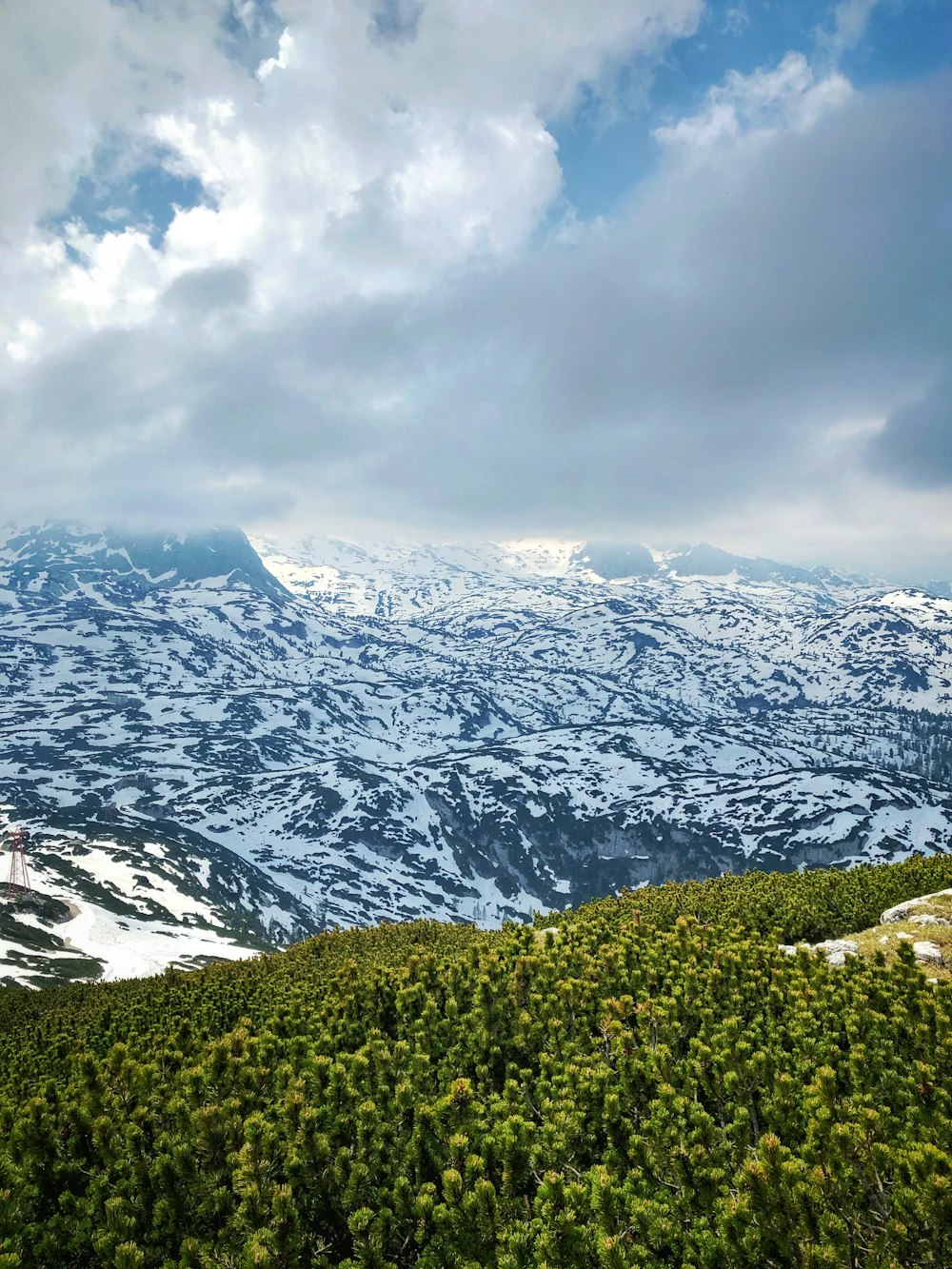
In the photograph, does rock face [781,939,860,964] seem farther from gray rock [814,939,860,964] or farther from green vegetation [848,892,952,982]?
green vegetation [848,892,952,982]

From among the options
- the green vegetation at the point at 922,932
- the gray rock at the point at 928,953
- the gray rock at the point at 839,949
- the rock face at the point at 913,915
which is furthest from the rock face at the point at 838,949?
the rock face at the point at 913,915

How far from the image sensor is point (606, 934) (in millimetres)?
18453

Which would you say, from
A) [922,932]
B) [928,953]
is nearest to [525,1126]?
[928,953]

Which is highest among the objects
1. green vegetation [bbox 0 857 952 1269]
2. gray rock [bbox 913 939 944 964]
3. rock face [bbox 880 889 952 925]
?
rock face [bbox 880 889 952 925]

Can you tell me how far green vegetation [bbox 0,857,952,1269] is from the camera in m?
7.16

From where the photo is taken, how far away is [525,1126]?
8.88m

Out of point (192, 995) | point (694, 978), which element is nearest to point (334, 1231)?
point (694, 978)

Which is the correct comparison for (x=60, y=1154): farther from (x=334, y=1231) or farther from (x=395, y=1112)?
(x=395, y=1112)

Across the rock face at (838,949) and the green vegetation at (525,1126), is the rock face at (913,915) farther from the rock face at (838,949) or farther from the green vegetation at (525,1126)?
the green vegetation at (525,1126)

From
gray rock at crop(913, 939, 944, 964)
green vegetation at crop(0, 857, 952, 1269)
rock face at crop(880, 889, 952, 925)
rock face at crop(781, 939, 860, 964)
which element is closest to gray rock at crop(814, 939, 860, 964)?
rock face at crop(781, 939, 860, 964)


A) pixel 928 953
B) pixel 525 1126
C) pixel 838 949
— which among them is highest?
pixel 928 953

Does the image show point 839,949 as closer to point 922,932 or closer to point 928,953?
point 928,953

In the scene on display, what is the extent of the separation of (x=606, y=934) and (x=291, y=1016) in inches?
339

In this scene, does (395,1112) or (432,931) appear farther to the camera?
(432,931)
